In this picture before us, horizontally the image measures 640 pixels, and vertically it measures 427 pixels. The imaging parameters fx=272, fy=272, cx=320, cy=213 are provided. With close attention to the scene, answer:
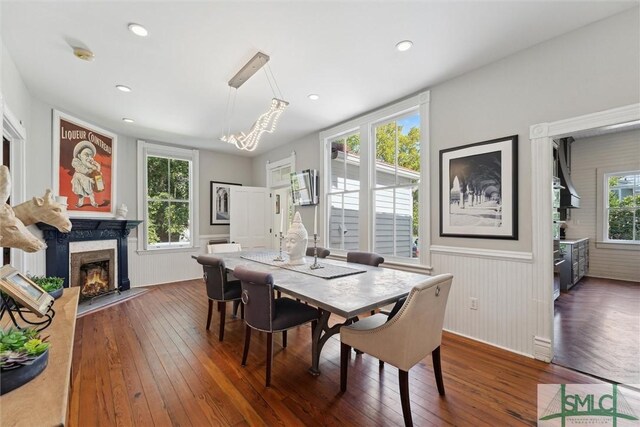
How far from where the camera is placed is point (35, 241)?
4.09 ft

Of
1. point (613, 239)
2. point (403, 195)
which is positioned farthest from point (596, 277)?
point (403, 195)

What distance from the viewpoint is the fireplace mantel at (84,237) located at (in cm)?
366

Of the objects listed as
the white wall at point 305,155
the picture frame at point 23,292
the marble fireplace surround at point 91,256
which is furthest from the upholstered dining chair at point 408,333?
the marble fireplace surround at point 91,256

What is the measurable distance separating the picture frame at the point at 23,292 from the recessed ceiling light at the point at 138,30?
1.89 meters

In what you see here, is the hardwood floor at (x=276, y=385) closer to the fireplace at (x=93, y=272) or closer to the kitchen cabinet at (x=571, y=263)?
the fireplace at (x=93, y=272)

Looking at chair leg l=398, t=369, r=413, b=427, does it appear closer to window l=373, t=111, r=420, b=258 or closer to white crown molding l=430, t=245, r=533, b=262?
white crown molding l=430, t=245, r=533, b=262

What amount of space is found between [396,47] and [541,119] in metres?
1.42

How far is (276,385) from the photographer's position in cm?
203

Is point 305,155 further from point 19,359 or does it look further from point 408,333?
point 19,359

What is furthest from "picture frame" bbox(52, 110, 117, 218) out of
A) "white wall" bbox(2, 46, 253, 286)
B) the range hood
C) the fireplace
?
the range hood

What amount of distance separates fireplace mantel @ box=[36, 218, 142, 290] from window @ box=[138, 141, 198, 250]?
Result: 0.41 m

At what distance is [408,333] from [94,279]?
4.89 m

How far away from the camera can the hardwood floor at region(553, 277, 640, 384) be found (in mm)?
2229

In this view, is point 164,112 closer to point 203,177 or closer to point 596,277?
point 203,177
